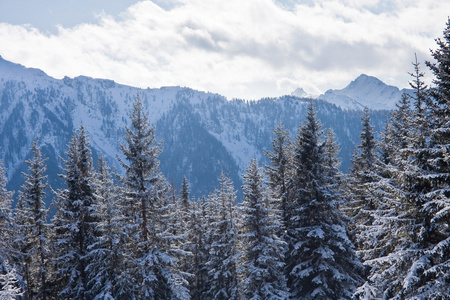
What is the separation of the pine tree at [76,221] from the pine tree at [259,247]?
10.4 m

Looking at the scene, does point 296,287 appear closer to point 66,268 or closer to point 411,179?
point 411,179

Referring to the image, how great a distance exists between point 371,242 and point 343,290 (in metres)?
7.54

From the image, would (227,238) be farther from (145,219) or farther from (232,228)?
(145,219)

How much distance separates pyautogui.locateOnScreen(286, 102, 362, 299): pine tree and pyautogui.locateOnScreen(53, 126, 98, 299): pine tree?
1395 cm

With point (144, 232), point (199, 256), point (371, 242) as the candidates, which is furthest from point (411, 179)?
point (199, 256)

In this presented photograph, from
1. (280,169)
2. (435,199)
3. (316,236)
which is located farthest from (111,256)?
(435,199)

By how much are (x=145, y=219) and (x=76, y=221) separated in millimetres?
6219

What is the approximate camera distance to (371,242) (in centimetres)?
1411

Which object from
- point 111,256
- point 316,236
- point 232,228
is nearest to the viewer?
point 111,256

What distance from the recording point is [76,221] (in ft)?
72.7

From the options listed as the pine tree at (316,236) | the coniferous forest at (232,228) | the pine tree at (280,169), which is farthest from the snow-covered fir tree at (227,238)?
the pine tree at (316,236)

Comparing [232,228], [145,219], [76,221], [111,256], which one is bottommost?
[111,256]

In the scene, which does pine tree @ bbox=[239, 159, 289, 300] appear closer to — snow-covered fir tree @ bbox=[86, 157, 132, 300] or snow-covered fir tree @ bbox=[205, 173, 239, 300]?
snow-covered fir tree @ bbox=[205, 173, 239, 300]

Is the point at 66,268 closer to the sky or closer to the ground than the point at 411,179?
closer to the ground
